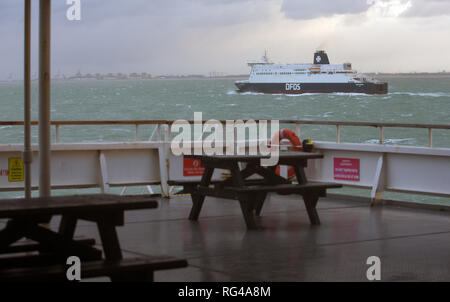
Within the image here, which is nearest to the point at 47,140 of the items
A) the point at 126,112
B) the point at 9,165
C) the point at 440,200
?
the point at 9,165

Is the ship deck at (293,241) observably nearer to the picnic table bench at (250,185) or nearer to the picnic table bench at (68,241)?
the picnic table bench at (250,185)

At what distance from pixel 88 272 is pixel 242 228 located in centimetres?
429

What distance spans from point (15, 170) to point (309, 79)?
96422 millimetres

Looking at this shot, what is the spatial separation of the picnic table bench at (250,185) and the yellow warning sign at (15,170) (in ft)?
8.93

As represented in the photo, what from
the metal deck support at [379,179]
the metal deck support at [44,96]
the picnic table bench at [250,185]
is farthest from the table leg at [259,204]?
the metal deck support at [44,96]

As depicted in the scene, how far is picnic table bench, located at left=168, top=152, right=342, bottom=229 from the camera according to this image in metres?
8.84

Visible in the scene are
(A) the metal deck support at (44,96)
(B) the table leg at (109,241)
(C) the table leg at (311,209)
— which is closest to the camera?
(B) the table leg at (109,241)

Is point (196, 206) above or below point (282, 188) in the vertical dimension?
below

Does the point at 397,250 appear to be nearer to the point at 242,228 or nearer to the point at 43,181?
the point at 242,228

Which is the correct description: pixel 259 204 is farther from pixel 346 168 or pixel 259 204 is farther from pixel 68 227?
pixel 68 227

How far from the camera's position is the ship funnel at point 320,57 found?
→ 10457 cm

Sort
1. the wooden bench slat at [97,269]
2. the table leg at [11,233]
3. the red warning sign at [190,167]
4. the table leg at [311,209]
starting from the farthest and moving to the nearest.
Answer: the red warning sign at [190,167] → the table leg at [311,209] → the table leg at [11,233] → the wooden bench slat at [97,269]

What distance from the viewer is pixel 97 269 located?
15.7 ft

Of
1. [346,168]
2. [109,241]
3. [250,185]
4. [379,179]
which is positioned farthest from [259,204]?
[109,241]
